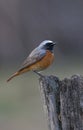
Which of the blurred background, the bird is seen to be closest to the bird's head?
the bird

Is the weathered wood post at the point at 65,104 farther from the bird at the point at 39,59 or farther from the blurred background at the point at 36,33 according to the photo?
the blurred background at the point at 36,33

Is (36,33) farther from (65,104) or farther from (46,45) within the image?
(65,104)

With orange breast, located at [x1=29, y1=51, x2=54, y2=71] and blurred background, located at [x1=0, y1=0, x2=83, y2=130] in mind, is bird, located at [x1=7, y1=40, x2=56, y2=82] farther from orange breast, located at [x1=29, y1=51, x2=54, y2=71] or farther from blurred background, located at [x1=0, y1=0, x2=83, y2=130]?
blurred background, located at [x1=0, y1=0, x2=83, y2=130]

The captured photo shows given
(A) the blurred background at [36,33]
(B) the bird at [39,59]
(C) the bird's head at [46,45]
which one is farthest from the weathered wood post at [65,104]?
(A) the blurred background at [36,33]

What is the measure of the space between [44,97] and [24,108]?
7953 mm

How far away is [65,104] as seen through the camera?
21.0ft

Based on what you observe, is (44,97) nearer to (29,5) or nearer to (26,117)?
(26,117)

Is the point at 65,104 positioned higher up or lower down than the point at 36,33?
lower down

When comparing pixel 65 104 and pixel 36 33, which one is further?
pixel 36 33

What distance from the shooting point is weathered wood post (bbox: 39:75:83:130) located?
6332mm

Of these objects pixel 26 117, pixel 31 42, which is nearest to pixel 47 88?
pixel 26 117

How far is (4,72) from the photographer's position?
60.8ft

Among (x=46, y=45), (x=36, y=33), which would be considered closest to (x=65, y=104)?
(x=46, y=45)

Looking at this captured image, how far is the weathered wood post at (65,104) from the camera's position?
6332mm
